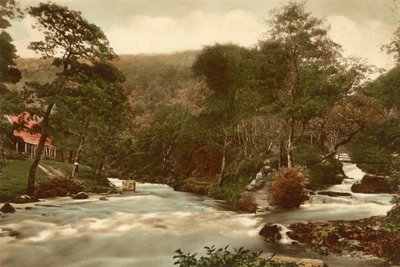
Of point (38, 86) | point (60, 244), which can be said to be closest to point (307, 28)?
point (38, 86)

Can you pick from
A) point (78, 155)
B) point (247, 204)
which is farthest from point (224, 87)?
point (78, 155)

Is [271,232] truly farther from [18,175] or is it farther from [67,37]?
[67,37]

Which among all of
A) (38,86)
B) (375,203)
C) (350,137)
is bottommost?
(375,203)

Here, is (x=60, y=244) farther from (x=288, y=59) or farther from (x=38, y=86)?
(x=288, y=59)

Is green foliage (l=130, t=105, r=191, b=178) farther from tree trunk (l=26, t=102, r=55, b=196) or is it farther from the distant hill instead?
tree trunk (l=26, t=102, r=55, b=196)

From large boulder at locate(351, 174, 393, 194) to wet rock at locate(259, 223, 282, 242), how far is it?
277cm

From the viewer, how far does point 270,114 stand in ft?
43.3

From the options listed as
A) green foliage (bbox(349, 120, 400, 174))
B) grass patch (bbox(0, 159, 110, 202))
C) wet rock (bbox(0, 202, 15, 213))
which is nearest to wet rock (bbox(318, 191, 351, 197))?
green foliage (bbox(349, 120, 400, 174))

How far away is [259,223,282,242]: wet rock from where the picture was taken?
9789mm

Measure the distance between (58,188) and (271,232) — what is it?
6.18 meters

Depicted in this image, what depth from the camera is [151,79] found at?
12008 millimetres

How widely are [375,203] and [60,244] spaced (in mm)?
7523

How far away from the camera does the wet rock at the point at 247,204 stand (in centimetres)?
1284

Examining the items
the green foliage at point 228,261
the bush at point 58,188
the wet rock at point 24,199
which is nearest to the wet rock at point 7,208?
the wet rock at point 24,199
